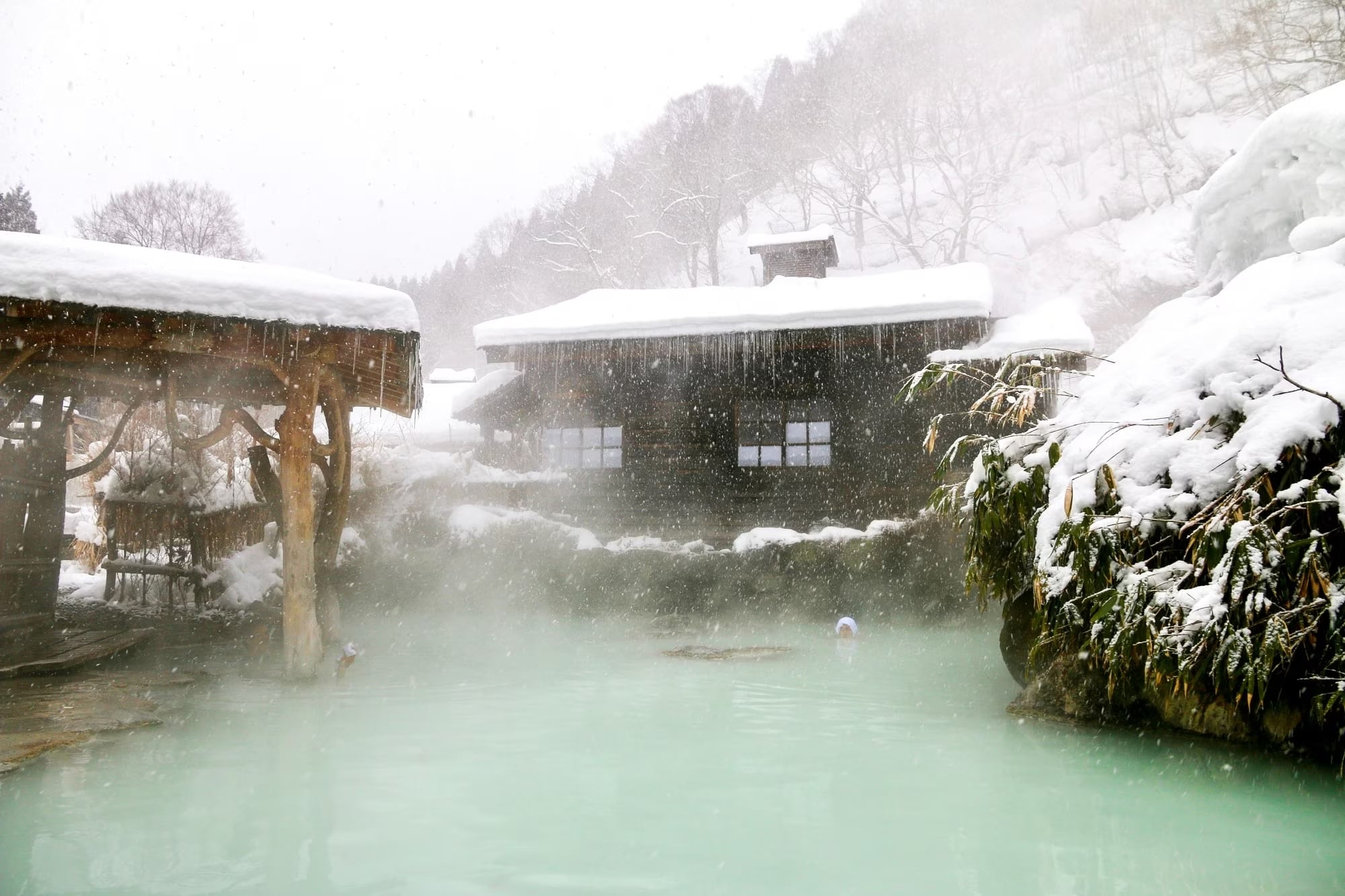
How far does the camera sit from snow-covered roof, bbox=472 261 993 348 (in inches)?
480

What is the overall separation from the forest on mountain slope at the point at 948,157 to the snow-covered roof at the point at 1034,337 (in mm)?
20889

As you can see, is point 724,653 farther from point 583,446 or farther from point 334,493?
point 583,446

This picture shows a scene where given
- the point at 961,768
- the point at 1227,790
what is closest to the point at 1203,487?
the point at 1227,790

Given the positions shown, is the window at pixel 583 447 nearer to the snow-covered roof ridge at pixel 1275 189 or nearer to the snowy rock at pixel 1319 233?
the snow-covered roof ridge at pixel 1275 189

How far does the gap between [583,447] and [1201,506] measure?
11818 mm

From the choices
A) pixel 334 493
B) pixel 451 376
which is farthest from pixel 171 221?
pixel 334 493

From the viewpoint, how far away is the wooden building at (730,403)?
13078 mm

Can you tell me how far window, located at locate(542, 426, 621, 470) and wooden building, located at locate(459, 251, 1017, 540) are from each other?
3cm

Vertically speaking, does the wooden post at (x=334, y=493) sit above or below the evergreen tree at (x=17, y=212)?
below

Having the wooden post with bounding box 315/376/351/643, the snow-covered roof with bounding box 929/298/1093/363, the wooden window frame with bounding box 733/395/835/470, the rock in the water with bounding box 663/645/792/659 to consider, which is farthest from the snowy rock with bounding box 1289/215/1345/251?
the wooden window frame with bounding box 733/395/835/470

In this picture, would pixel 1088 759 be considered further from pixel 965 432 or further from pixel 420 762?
pixel 965 432

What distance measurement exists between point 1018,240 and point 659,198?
17857mm

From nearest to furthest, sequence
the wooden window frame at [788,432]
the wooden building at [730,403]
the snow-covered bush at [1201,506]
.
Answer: the snow-covered bush at [1201,506]
the wooden building at [730,403]
the wooden window frame at [788,432]

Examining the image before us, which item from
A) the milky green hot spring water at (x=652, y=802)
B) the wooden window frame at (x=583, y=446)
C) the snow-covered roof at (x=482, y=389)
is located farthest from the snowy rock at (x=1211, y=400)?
the snow-covered roof at (x=482, y=389)
